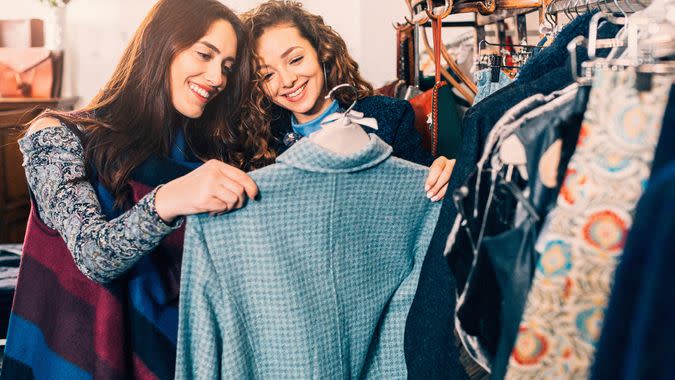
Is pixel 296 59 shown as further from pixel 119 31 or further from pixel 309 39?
pixel 119 31

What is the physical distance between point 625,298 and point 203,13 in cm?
117

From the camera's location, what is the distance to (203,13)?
56.2 inches

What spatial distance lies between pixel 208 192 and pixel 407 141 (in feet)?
2.92

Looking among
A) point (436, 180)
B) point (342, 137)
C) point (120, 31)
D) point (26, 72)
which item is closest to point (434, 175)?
point (436, 180)

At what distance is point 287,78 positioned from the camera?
1.69 metres

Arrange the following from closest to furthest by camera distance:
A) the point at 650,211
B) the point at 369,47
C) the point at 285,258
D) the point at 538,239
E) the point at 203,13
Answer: the point at 650,211 < the point at 538,239 < the point at 285,258 < the point at 203,13 < the point at 369,47

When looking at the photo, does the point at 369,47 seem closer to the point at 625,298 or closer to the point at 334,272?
the point at 334,272

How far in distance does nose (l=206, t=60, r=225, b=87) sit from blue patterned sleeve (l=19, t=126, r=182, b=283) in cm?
35

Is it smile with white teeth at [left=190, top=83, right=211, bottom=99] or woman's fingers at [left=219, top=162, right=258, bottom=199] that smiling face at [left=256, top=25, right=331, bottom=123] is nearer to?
smile with white teeth at [left=190, top=83, right=211, bottom=99]

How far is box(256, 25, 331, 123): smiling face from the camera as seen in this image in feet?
5.57

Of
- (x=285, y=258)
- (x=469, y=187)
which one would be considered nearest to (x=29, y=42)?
(x=285, y=258)

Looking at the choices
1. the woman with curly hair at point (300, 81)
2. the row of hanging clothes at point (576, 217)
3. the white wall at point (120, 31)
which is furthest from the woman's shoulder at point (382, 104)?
the white wall at point (120, 31)

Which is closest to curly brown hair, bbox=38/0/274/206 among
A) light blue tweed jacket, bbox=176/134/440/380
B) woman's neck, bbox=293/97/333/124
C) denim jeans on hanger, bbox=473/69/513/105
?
woman's neck, bbox=293/97/333/124

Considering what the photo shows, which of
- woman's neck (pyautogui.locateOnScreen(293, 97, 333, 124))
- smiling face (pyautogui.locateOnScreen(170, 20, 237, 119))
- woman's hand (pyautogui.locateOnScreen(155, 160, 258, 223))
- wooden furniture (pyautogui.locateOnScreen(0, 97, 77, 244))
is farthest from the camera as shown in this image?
wooden furniture (pyautogui.locateOnScreen(0, 97, 77, 244))
